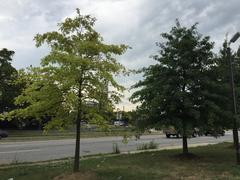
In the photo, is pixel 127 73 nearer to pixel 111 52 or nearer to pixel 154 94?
pixel 111 52

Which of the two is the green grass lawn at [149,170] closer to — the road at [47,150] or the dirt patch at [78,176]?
the dirt patch at [78,176]

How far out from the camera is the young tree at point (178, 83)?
15.6 metres

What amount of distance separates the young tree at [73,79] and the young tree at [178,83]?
4456 mm

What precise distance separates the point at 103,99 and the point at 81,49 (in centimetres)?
151

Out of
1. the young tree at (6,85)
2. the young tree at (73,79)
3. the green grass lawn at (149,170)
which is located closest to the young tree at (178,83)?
the green grass lawn at (149,170)

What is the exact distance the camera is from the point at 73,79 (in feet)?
35.3

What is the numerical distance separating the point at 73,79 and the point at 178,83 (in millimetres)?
6305

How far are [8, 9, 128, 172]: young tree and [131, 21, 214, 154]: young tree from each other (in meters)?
4.46

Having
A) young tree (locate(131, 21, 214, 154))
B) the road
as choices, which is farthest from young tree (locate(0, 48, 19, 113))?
young tree (locate(131, 21, 214, 154))

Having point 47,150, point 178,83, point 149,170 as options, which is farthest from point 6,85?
point 149,170

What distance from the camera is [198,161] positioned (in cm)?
1572

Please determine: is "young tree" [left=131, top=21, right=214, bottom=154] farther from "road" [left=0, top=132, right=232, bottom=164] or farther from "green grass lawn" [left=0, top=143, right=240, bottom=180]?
"road" [left=0, top=132, right=232, bottom=164]

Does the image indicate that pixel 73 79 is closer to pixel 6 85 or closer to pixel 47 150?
pixel 47 150

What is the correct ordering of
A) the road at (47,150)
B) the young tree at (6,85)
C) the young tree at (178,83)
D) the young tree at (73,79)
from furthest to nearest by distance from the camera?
the young tree at (6,85) < the road at (47,150) < the young tree at (178,83) < the young tree at (73,79)
